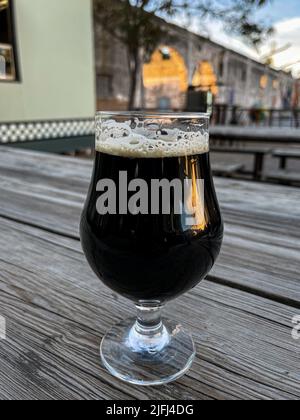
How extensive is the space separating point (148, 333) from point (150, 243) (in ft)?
0.44

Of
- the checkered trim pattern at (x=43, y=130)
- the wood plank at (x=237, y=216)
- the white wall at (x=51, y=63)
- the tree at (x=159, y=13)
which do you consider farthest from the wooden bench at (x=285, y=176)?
the tree at (x=159, y=13)

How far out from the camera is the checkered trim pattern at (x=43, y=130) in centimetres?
421

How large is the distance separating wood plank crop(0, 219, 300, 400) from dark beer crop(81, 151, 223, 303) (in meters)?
0.09

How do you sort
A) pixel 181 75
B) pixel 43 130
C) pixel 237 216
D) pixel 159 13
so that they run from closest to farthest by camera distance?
pixel 237 216, pixel 43 130, pixel 159 13, pixel 181 75

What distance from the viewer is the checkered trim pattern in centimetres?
421

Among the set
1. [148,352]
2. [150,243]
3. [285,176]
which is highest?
[150,243]

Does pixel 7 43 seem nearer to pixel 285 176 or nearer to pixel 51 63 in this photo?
pixel 51 63

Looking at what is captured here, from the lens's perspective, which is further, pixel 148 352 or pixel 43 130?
pixel 43 130

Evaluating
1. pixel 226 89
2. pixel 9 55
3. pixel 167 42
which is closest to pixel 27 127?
pixel 9 55

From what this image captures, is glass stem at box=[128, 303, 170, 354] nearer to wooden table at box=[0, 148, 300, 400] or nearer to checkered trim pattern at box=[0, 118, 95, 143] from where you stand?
wooden table at box=[0, 148, 300, 400]

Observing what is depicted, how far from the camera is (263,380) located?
37cm

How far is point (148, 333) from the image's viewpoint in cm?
44

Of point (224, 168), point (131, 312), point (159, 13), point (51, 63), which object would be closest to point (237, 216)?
point (131, 312)

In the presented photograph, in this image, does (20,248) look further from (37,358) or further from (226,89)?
(226,89)
